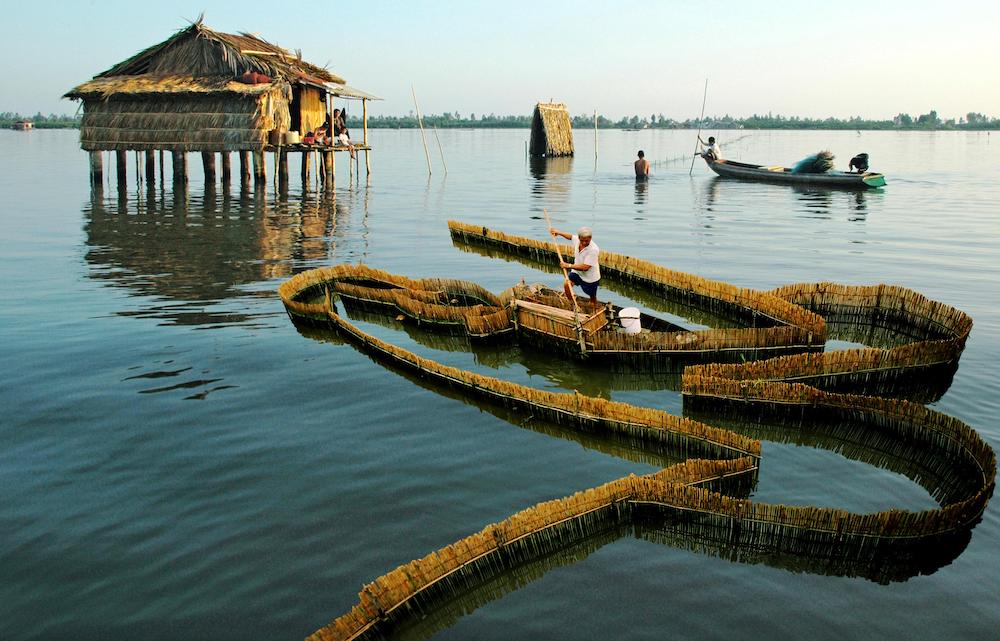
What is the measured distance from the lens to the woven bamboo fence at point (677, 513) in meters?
7.15

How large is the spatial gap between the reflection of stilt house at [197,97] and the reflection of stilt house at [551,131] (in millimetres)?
33899

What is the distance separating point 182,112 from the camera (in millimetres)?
34781

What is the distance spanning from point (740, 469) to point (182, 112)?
Result: 31342 mm

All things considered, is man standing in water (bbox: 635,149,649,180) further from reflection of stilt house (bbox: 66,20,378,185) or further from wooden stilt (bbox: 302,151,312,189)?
reflection of stilt house (bbox: 66,20,378,185)

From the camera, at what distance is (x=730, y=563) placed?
7.96 m

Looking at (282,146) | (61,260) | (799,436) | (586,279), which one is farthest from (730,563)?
(282,146)

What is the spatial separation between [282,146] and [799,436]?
98.5 feet

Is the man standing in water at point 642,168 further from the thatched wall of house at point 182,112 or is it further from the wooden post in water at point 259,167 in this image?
the wooden post in water at point 259,167

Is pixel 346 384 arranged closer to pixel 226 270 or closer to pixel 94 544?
pixel 94 544

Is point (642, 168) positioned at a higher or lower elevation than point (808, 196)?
higher

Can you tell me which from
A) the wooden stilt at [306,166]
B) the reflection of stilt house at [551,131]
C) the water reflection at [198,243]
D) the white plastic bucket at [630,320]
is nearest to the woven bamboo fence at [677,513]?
the white plastic bucket at [630,320]

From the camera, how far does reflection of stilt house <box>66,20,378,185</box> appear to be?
3400 centimetres

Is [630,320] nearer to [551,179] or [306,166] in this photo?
[306,166]

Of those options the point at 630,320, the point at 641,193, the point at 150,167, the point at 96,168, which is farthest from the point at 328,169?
the point at 630,320
